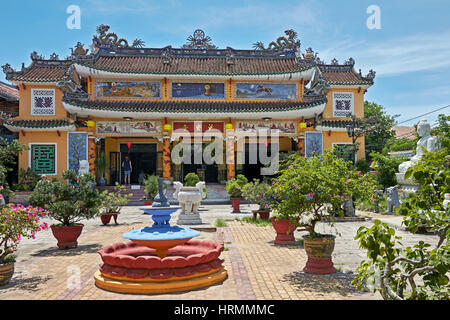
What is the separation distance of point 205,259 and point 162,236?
746 millimetres

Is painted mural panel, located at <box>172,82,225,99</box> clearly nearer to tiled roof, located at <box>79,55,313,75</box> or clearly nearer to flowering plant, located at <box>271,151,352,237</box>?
tiled roof, located at <box>79,55,313,75</box>

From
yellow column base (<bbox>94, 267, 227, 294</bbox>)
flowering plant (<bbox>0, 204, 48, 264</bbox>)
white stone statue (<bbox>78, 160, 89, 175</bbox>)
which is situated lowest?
yellow column base (<bbox>94, 267, 227, 294</bbox>)

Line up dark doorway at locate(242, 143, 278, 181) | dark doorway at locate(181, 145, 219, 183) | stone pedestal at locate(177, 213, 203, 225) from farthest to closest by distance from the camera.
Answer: dark doorway at locate(181, 145, 219, 183) → dark doorway at locate(242, 143, 278, 181) → stone pedestal at locate(177, 213, 203, 225)

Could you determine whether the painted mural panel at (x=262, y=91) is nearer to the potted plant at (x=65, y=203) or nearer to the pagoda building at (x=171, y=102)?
the pagoda building at (x=171, y=102)

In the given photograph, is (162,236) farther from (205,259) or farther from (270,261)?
(270,261)

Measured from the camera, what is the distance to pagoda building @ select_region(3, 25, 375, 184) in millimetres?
18594

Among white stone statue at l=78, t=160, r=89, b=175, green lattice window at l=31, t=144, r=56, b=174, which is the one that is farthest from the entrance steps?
green lattice window at l=31, t=144, r=56, b=174

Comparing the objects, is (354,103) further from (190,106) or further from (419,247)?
(419,247)

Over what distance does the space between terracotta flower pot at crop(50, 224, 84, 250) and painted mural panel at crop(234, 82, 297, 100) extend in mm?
14234

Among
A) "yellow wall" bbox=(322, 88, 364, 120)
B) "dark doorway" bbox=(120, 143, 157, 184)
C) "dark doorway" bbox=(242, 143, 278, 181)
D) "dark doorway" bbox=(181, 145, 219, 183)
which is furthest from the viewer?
"dark doorway" bbox=(181, 145, 219, 183)

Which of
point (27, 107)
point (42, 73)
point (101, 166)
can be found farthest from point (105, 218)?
point (42, 73)

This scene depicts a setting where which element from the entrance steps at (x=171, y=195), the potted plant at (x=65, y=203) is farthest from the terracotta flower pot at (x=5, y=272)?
the entrance steps at (x=171, y=195)

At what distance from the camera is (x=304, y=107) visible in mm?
18359

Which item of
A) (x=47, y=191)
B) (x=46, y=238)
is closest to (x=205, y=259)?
(x=47, y=191)
